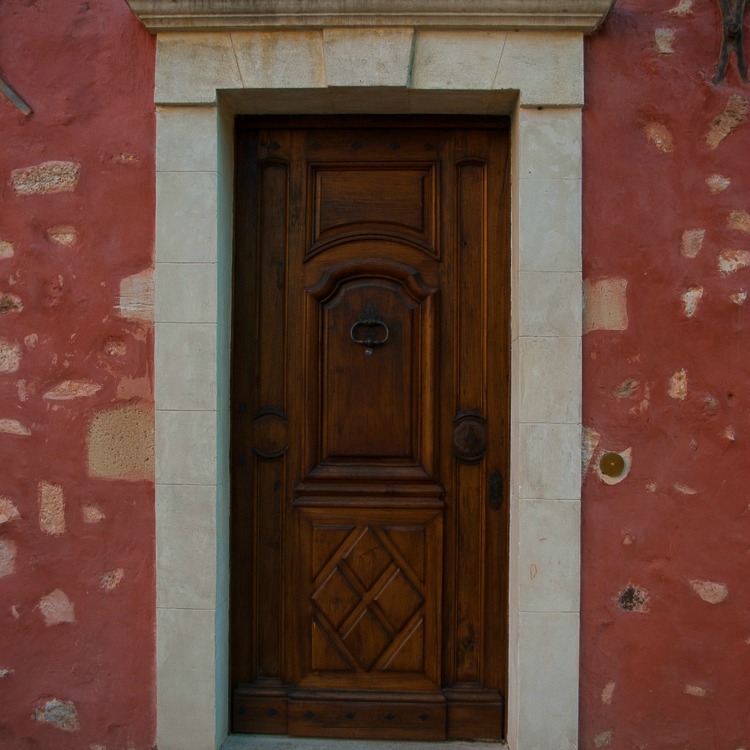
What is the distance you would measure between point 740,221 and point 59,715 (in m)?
3.06

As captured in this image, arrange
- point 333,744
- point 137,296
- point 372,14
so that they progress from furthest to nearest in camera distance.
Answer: point 333,744 < point 137,296 < point 372,14

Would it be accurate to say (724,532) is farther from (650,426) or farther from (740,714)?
(740,714)

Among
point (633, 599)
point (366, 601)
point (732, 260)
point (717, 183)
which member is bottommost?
point (366, 601)

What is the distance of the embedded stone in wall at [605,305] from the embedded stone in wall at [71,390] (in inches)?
71.1

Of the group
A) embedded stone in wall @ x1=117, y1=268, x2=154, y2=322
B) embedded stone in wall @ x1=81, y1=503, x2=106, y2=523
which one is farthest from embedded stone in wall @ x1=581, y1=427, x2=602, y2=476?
embedded stone in wall @ x1=81, y1=503, x2=106, y2=523

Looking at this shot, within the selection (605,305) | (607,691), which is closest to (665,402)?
(605,305)

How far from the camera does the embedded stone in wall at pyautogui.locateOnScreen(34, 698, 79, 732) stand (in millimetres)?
2734

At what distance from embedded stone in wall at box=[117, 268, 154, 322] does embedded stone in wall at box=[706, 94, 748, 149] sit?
2079mm

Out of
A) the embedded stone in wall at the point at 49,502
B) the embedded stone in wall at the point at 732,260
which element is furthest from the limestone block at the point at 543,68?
the embedded stone in wall at the point at 49,502

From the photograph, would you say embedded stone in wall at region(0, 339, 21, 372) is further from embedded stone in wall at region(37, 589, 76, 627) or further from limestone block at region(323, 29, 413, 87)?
limestone block at region(323, 29, 413, 87)

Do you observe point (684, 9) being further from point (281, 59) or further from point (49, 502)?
point (49, 502)

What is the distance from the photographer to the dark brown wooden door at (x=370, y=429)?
9.53ft

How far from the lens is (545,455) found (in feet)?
8.68

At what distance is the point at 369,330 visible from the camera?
2930 mm
